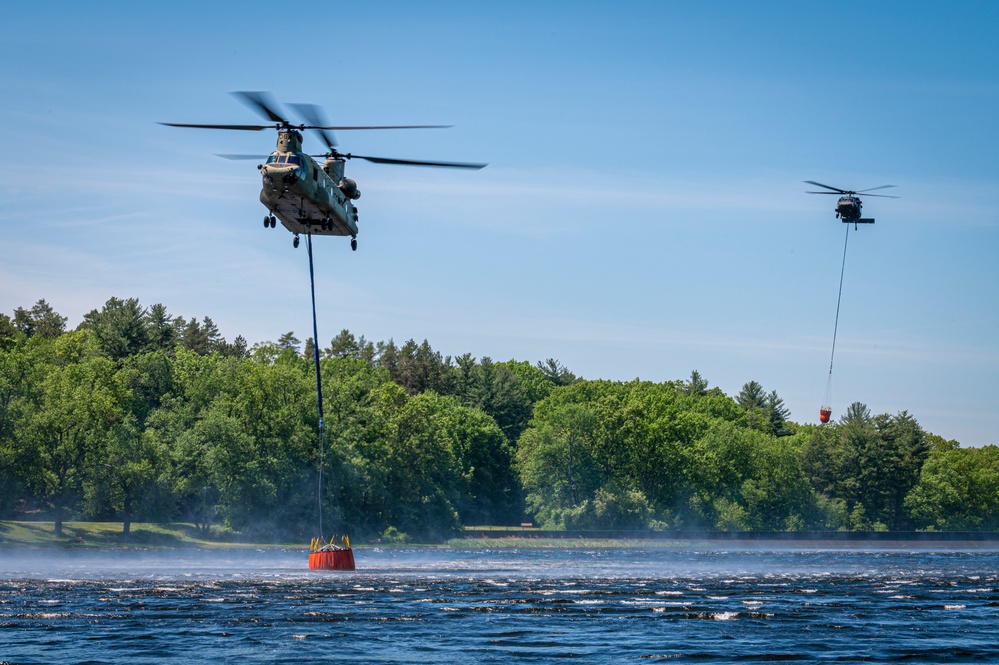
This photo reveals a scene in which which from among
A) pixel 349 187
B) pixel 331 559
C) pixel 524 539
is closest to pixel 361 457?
pixel 524 539

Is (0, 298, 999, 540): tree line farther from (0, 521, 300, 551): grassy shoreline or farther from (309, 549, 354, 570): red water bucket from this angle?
(309, 549, 354, 570): red water bucket

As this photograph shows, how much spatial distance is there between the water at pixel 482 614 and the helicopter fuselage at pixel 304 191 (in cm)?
1733

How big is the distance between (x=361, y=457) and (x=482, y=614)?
87518mm

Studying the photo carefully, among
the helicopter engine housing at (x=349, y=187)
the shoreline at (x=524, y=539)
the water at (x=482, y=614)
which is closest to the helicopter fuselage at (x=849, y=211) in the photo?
the water at (x=482, y=614)

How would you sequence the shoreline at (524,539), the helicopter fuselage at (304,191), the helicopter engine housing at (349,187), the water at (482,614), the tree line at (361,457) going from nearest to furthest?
1. the water at (482,614)
2. the helicopter fuselage at (304,191)
3. the helicopter engine housing at (349,187)
4. the shoreline at (524,539)
5. the tree line at (361,457)

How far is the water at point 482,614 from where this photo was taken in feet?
138

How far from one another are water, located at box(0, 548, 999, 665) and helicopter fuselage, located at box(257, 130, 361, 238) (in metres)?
17.3

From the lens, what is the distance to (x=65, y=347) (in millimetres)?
160250

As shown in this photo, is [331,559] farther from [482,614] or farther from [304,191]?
[304,191]

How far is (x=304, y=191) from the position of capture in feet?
174

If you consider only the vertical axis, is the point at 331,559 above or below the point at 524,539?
above

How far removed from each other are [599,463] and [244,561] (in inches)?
3464

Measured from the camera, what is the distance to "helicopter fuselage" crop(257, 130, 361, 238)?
5231 cm

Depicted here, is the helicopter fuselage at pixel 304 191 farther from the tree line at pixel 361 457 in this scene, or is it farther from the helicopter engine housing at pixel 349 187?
the tree line at pixel 361 457
